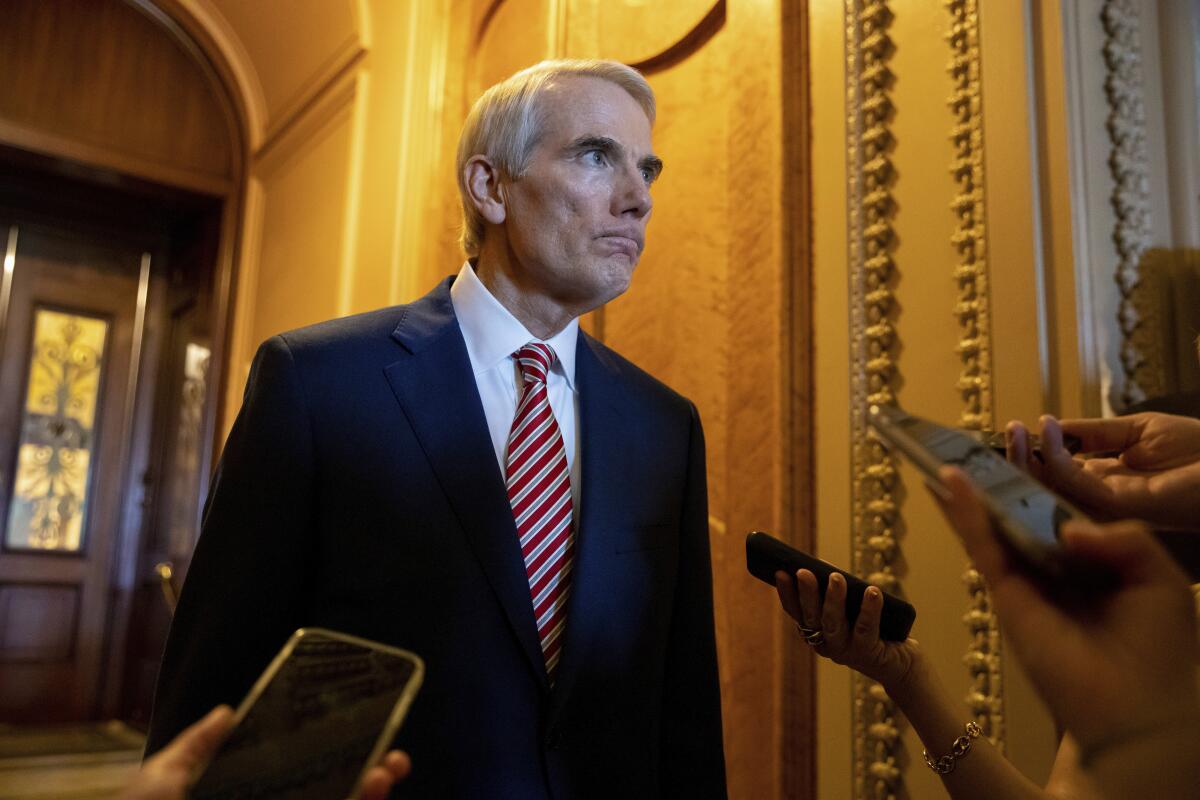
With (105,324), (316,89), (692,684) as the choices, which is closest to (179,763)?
(692,684)

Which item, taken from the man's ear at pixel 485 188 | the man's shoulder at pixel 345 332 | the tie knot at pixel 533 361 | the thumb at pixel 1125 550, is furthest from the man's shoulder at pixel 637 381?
the thumb at pixel 1125 550

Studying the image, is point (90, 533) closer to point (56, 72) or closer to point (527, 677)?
Result: point (56, 72)

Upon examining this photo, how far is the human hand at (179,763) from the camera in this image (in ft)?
2.05

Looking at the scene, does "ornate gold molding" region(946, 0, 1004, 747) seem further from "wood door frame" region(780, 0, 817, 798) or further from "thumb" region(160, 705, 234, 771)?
"thumb" region(160, 705, 234, 771)

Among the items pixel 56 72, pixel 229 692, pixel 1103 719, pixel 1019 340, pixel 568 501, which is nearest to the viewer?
pixel 1103 719

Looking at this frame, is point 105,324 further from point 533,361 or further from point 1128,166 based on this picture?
point 1128,166

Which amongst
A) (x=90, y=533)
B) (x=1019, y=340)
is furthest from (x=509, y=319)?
(x=90, y=533)

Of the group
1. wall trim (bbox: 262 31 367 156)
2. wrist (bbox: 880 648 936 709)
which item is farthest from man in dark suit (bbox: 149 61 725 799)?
→ wall trim (bbox: 262 31 367 156)

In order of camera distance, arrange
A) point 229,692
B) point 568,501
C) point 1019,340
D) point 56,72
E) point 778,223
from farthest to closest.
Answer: point 56,72 < point 778,223 < point 1019,340 < point 568,501 < point 229,692

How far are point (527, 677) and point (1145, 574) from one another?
3.03 feet

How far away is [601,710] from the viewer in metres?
1.38

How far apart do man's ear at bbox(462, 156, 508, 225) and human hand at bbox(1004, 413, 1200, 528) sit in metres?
1.02

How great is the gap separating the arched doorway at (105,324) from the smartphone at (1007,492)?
493 centimetres

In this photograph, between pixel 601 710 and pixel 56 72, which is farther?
pixel 56 72
